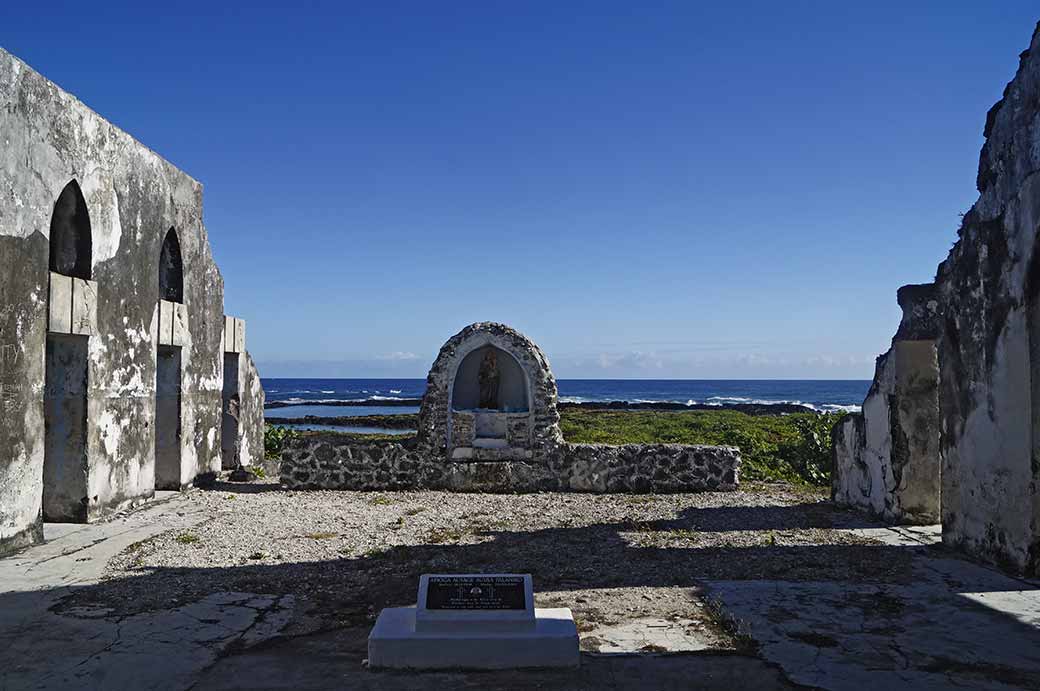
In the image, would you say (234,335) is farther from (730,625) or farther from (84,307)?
(730,625)

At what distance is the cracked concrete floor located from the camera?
4.86 meters

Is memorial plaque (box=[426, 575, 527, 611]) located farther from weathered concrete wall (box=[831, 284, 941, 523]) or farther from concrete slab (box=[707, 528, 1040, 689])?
weathered concrete wall (box=[831, 284, 941, 523])

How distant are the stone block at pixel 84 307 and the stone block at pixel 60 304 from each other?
10cm

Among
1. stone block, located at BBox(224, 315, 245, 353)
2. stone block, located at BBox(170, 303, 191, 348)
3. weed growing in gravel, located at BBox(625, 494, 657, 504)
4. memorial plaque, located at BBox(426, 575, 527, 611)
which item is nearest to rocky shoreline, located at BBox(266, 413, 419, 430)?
stone block, located at BBox(224, 315, 245, 353)

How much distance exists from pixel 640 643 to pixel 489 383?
9.77 metres

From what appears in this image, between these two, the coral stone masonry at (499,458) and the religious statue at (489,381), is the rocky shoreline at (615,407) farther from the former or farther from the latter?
the coral stone masonry at (499,458)

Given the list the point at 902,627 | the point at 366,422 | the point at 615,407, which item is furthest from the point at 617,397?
the point at 902,627

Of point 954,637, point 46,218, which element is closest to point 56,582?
point 46,218

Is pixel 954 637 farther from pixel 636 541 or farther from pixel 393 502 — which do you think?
pixel 393 502

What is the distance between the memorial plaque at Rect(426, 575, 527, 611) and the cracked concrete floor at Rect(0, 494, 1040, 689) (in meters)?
0.45

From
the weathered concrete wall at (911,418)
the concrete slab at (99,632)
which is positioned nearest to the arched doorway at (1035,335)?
the weathered concrete wall at (911,418)

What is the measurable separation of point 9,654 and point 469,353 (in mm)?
9774

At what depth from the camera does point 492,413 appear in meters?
14.2

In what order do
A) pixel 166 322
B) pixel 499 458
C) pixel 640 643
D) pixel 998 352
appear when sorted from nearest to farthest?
pixel 640 643
pixel 998 352
pixel 166 322
pixel 499 458
